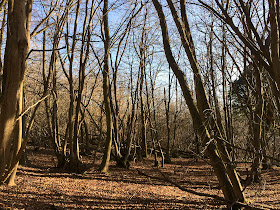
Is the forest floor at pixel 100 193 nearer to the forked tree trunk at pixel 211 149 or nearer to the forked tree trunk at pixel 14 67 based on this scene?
the forked tree trunk at pixel 211 149

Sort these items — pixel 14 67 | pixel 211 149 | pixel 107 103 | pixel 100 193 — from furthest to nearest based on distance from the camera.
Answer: pixel 107 103 < pixel 100 193 < pixel 211 149 < pixel 14 67

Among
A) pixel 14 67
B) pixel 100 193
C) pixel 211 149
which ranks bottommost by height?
pixel 100 193

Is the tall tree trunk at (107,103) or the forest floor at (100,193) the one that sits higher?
the tall tree trunk at (107,103)

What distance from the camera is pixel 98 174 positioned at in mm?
7516

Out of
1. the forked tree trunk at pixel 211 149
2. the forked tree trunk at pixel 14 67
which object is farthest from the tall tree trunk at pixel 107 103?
the forked tree trunk at pixel 14 67

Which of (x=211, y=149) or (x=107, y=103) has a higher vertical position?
(x=107, y=103)

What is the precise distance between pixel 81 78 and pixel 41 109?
27.5 feet

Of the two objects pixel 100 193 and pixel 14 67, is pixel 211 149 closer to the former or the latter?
pixel 100 193

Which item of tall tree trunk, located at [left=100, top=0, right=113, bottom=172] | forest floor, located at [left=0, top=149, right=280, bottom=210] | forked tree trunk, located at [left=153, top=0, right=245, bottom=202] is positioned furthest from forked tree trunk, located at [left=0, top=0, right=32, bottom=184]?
tall tree trunk, located at [left=100, top=0, right=113, bottom=172]

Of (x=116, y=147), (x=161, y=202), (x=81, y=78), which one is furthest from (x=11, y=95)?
(x=116, y=147)

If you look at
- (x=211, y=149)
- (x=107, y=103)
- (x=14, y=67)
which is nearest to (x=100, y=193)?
(x=211, y=149)

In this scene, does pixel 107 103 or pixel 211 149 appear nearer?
pixel 211 149

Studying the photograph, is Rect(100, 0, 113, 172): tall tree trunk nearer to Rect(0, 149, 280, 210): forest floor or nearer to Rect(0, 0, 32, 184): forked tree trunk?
Rect(0, 149, 280, 210): forest floor

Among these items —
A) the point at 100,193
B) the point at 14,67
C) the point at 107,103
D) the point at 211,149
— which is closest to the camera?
the point at 14,67
